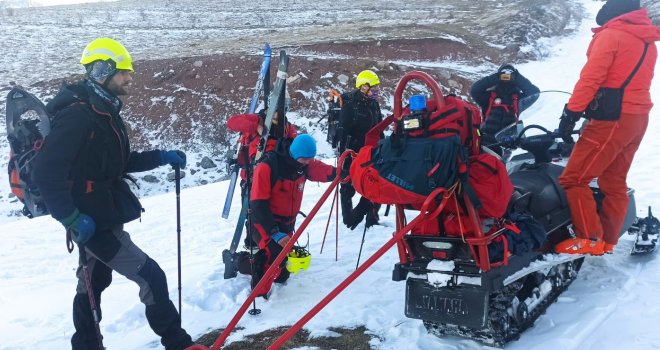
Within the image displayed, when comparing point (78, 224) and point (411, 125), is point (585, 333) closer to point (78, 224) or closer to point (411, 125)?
point (411, 125)

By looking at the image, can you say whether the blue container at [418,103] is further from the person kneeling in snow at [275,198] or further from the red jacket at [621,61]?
the person kneeling in snow at [275,198]

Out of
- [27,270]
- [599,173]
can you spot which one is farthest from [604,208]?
[27,270]

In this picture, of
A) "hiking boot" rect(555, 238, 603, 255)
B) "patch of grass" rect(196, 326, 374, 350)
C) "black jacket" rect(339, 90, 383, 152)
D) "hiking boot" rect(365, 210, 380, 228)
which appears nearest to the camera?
"patch of grass" rect(196, 326, 374, 350)

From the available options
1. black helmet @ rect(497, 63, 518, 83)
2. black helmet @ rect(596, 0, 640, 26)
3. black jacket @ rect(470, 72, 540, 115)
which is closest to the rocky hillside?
black jacket @ rect(470, 72, 540, 115)

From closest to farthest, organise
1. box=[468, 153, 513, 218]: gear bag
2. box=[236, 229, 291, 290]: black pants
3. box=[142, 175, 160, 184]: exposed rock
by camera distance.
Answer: box=[468, 153, 513, 218]: gear bag, box=[236, 229, 291, 290]: black pants, box=[142, 175, 160, 184]: exposed rock

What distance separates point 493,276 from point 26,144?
315 centimetres

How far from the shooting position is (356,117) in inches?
290

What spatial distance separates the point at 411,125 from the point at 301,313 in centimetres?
222

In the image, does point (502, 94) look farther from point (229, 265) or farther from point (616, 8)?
point (229, 265)

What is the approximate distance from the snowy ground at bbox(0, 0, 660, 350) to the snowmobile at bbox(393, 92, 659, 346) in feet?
0.45

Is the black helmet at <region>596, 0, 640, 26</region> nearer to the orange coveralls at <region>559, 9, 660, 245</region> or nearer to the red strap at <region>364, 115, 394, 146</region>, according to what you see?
the orange coveralls at <region>559, 9, 660, 245</region>

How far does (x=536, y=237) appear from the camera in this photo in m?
3.66

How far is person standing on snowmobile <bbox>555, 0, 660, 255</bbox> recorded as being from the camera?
156 inches

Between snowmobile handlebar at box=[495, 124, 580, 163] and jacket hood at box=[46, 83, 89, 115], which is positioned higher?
jacket hood at box=[46, 83, 89, 115]
